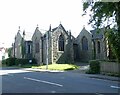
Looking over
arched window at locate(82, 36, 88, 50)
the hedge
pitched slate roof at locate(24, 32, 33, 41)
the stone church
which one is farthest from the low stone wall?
pitched slate roof at locate(24, 32, 33, 41)

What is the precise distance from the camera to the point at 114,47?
27.2 meters

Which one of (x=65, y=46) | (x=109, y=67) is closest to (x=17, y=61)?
(x=65, y=46)

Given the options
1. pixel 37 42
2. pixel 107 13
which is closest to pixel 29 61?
pixel 37 42

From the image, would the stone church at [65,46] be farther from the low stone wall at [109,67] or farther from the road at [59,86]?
the road at [59,86]

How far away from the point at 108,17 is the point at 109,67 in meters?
5.50

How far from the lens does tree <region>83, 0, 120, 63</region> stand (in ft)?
88.0

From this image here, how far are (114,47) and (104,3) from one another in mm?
4500

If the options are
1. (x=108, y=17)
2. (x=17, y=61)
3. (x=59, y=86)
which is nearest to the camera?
(x=59, y=86)

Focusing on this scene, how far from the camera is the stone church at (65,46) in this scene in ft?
180

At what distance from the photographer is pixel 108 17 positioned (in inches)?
1179

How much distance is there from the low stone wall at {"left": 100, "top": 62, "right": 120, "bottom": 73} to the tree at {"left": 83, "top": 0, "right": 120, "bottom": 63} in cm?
222

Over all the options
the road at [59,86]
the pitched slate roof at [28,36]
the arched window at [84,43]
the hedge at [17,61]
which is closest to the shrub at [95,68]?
the road at [59,86]

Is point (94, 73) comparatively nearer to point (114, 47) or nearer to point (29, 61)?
point (114, 47)

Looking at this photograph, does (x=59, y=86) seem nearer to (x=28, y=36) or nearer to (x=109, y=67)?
(x=109, y=67)
